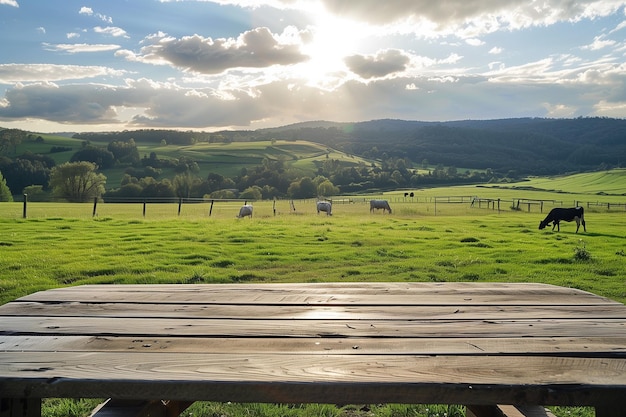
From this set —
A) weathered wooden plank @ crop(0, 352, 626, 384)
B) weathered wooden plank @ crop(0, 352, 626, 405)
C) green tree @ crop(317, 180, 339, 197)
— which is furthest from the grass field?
green tree @ crop(317, 180, 339, 197)

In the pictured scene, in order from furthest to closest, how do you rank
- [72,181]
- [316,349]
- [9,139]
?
[9,139] → [72,181] → [316,349]

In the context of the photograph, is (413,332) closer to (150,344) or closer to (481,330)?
(481,330)

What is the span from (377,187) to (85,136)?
10600 cm

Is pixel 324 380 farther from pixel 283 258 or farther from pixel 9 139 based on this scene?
pixel 9 139

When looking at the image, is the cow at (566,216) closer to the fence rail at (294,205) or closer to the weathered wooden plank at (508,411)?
the fence rail at (294,205)

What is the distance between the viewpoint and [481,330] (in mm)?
2410

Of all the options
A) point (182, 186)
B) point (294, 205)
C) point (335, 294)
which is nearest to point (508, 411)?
point (335, 294)

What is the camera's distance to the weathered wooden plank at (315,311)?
2680 mm

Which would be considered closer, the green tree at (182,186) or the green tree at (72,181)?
the green tree at (72,181)

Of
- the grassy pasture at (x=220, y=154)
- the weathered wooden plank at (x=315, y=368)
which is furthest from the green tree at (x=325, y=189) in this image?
the weathered wooden plank at (x=315, y=368)

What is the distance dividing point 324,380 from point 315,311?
0.98 meters

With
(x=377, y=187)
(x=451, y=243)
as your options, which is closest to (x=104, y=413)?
(x=451, y=243)

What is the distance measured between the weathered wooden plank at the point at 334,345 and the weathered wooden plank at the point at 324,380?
12 centimetres

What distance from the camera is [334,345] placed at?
85.8 inches
